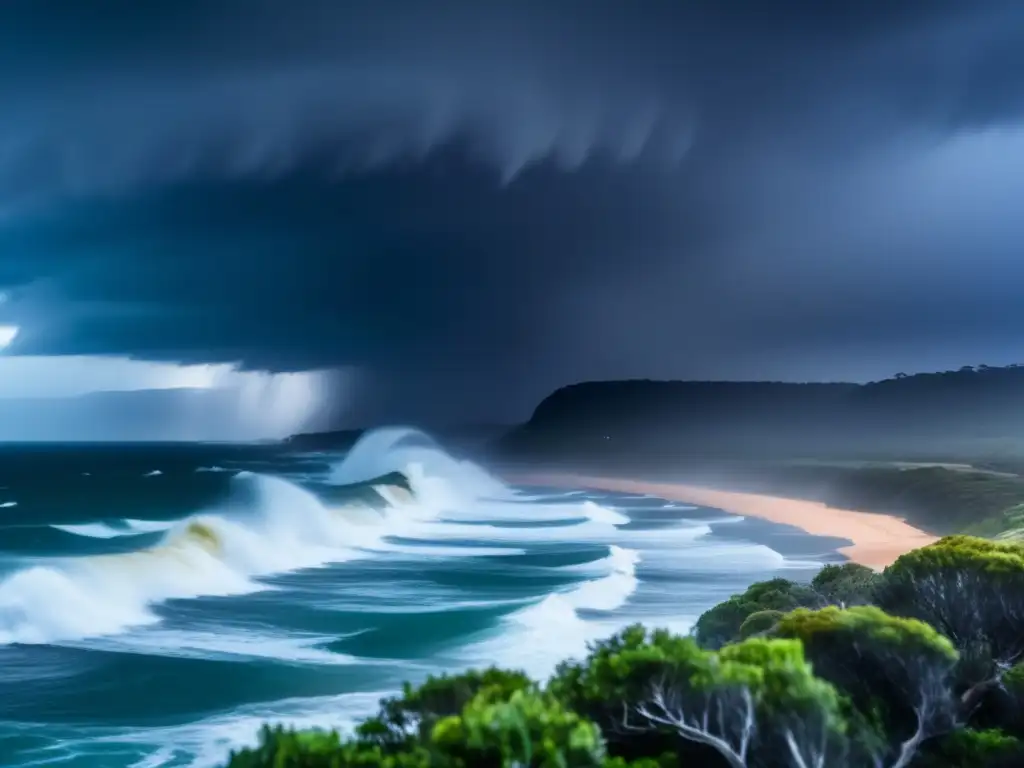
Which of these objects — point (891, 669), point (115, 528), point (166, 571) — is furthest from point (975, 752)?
point (115, 528)

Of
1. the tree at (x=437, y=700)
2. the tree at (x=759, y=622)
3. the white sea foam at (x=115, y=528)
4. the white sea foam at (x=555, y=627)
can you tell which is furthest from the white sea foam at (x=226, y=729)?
the white sea foam at (x=115, y=528)

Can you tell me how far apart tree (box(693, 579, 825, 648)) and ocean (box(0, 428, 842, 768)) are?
2.92 meters

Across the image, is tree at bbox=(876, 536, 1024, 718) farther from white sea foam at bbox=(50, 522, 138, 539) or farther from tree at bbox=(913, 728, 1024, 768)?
white sea foam at bbox=(50, 522, 138, 539)

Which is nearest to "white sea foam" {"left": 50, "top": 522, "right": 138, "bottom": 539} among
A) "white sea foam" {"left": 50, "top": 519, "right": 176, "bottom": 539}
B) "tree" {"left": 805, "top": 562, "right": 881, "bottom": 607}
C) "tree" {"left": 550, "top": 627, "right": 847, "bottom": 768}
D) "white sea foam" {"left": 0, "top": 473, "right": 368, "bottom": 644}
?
"white sea foam" {"left": 50, "top": 519, "right": 176, "bottom": 539}

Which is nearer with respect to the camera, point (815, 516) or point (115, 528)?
point (115, 528)

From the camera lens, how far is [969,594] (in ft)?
35.1

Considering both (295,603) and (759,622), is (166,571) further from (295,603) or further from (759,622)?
(759,622)

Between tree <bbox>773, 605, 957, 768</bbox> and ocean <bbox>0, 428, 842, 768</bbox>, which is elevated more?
tree <bbox>773, 605, 957, 768</bbox>

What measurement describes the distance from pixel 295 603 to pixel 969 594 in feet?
57.3

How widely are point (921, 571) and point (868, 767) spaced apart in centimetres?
382

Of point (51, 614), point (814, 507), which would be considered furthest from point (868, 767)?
point (814, 507)

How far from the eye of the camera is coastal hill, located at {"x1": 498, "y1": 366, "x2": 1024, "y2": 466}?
346ft

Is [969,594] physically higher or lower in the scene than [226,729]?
higher

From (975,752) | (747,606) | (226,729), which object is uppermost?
(747,606)
